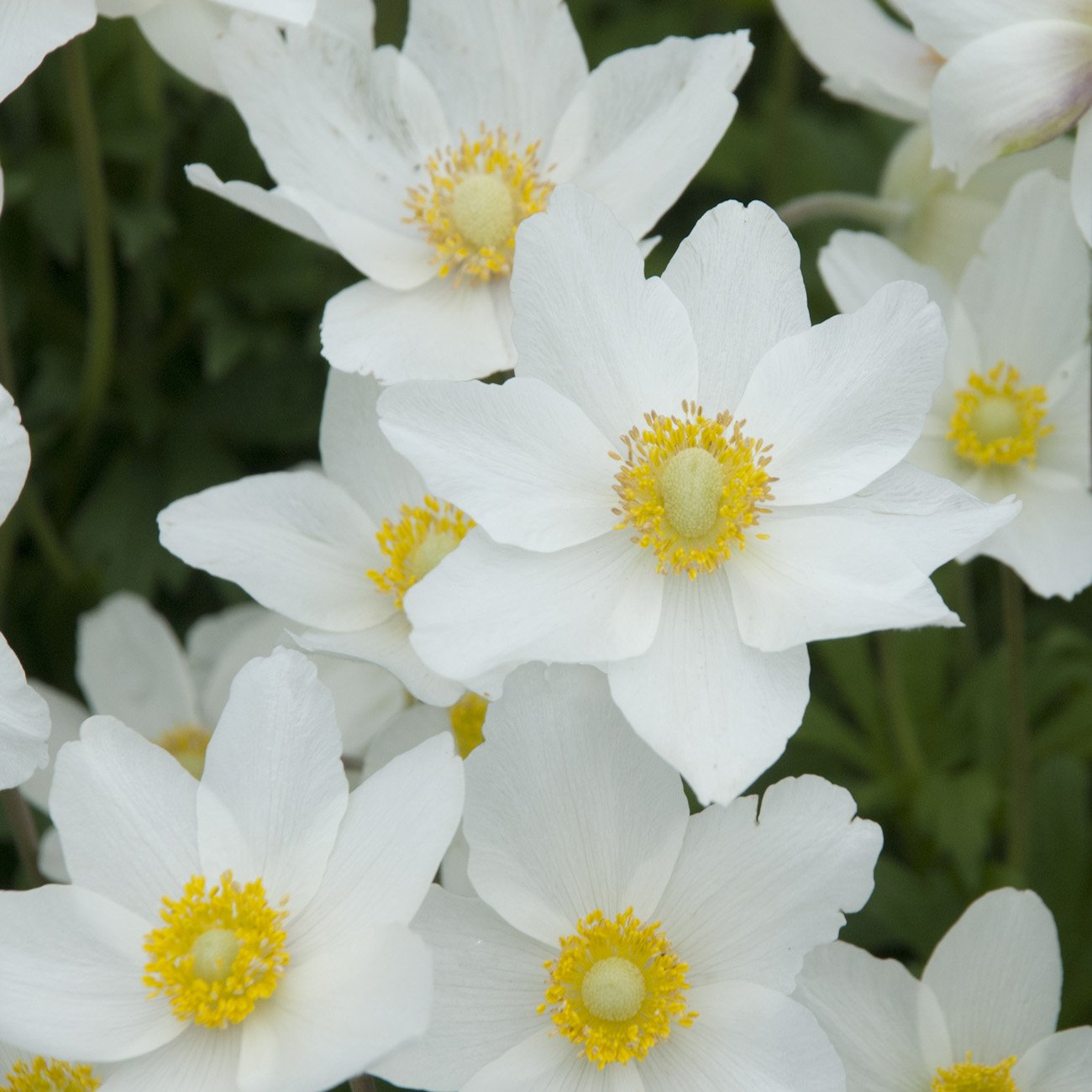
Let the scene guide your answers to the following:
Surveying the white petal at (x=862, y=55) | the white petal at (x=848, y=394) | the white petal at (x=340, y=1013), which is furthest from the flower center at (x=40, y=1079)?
the white petal at (x=862, y=55)

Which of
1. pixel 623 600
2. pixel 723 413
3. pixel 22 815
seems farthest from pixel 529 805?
pixel 22 815

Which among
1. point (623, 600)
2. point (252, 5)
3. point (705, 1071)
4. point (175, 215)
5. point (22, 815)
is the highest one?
point (252, 5)

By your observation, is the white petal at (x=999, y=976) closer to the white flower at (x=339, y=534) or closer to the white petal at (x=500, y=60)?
the white flower at (x=339, y=534)

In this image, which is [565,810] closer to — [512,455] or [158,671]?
[512,455]

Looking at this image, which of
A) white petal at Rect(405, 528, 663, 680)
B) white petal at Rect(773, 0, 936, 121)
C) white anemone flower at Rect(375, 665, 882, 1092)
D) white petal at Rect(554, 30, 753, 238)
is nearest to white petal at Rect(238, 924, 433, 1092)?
white anemone flower at Rect(375, 665, 882, 1092)

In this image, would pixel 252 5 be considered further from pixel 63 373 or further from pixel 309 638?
pixel 63 373

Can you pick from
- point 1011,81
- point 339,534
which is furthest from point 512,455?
point 1011,81
